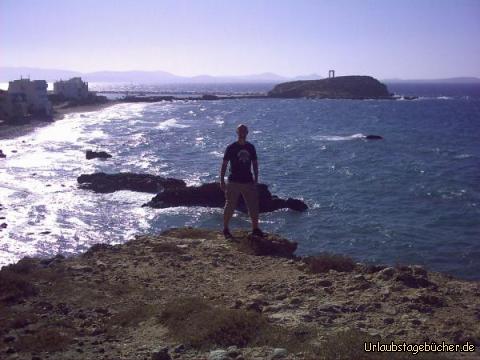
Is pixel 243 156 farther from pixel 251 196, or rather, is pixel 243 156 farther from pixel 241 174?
pixel 251 196

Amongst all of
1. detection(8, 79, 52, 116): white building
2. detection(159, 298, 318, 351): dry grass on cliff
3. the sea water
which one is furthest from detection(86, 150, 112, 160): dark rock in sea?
detection(8, 79, 52, 116): white building

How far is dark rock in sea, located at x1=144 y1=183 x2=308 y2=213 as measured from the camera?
986 inches

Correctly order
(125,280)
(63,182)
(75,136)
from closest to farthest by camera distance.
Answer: (125,280) < (63,182) < (75,136)

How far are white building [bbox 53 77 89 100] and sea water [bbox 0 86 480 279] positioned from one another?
55.8 metres

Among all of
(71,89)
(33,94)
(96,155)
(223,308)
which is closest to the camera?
(223,308)

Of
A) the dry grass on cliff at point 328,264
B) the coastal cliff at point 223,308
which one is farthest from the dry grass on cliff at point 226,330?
the dry grass on cliff at point 328,264

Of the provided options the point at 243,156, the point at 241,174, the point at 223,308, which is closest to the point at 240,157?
the point at 243,156

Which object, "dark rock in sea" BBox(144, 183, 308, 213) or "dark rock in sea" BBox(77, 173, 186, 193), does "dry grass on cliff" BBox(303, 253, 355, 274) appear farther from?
"dark rock in sea" BBox(77, 173, 186, 193)

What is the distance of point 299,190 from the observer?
98.0 ft

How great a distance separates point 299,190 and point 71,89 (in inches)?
3809

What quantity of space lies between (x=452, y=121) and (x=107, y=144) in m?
48.5

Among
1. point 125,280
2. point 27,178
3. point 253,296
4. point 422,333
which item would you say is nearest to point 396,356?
point 422,333

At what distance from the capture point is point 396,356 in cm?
527

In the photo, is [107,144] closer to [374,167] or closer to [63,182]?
[63,182]
